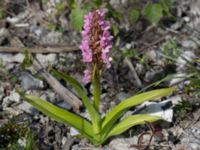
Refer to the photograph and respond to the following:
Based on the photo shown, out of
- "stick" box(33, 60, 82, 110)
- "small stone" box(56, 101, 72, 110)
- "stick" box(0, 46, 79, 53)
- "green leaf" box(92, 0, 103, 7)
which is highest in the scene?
"green leaf" box(92, 0, 103, 7)

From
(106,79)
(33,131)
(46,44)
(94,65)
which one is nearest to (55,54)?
(46,44)

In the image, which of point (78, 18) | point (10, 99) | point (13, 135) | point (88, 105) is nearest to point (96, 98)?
point (88, 105)

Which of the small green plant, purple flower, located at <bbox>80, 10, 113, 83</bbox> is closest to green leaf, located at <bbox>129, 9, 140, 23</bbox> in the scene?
purple flower, located at <bbox>80, 10, 113, 83</bbox>

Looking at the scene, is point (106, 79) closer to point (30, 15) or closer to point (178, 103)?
point (178, 103)

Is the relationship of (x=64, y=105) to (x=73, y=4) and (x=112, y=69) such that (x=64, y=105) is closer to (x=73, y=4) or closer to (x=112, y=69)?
(x=112, y=69)

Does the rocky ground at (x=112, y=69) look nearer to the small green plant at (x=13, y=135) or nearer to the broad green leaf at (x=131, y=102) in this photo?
the small green plant at (x=13, y=135)

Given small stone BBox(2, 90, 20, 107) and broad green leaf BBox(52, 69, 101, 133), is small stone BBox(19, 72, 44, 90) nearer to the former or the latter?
small stone BBox(2, 90, 20, 107)
